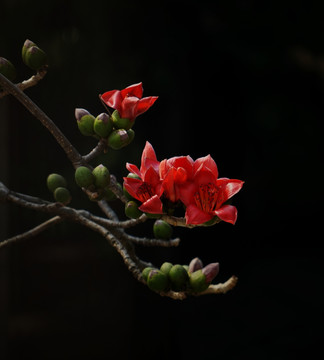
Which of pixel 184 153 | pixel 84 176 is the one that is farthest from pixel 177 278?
pixel 184 153

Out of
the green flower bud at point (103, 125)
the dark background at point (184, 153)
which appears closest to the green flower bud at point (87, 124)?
the green flower bud at point (103, 125)

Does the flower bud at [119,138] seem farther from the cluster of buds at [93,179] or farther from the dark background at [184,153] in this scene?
the dark background at [184,153]

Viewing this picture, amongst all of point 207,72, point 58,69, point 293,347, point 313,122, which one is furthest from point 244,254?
point 58,69

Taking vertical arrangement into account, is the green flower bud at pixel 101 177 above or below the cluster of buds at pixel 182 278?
above

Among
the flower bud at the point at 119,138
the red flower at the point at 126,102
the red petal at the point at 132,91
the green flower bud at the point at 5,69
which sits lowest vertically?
the flower bud at the point at 119,138

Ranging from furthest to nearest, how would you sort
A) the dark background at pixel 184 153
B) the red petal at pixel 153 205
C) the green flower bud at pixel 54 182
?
the dark background at pixel 184 153
the green flower bud at pixel 54 182
the red petal at pixel 153 205

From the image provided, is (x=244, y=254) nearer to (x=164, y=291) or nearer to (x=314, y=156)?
(x=314, y=156)
